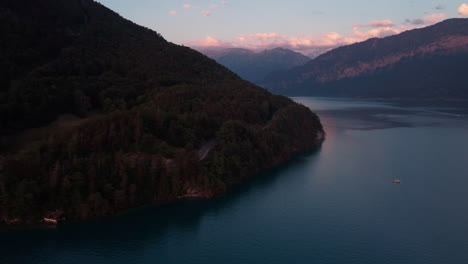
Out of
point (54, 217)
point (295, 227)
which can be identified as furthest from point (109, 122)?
point (295, 227)

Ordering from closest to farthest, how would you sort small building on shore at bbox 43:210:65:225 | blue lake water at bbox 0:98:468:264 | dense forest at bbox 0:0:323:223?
blue lake water at bbox 0:98:468:264
small building on shore at bbox 43:210:65:225
dense forest at bbox 0:0:323:223

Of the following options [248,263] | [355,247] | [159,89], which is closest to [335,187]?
[355,247]

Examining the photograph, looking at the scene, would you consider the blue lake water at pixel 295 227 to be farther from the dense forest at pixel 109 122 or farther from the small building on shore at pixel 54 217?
the dense forest at pixel 109 122

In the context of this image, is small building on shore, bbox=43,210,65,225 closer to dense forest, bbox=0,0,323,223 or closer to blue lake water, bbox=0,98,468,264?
dense forest, bbox=0,0,323,223

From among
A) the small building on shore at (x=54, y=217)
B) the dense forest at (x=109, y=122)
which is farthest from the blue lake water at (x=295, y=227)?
the dense forest at (x=109, y=122)

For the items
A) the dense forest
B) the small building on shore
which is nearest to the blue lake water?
the small building on shore
